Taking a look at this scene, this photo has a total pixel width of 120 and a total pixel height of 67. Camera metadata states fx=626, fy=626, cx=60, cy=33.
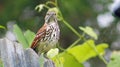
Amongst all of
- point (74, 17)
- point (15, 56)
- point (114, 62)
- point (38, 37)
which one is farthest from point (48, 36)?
point (74, 17)

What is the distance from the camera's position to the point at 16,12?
7.18 m

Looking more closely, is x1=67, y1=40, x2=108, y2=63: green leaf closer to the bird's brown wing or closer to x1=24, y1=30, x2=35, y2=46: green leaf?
the bird's brown wing

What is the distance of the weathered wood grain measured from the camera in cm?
259

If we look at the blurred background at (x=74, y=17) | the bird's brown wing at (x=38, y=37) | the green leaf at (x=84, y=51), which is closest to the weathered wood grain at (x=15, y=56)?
the bird's brown wing at (x=38, y=37)

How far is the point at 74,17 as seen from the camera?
724cm

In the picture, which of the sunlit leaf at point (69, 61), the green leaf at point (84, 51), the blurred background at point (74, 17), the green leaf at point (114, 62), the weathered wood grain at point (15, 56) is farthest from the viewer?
the blurred background at point (74, 17)

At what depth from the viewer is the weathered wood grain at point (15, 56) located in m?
2.59

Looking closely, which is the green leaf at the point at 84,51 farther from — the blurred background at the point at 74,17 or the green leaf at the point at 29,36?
the blurred background at the point at 74,17

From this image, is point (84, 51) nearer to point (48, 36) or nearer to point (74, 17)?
point (48, 36)

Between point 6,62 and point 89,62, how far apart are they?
174 inches

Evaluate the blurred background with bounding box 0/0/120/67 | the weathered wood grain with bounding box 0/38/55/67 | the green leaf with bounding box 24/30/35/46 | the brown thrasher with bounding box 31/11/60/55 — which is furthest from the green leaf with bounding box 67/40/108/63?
the blurred background with bounding box 0/0/120/67

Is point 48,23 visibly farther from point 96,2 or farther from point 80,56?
point 96,2

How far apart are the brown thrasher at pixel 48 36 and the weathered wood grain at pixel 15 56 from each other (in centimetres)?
54

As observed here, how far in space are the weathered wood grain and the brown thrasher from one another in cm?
54
